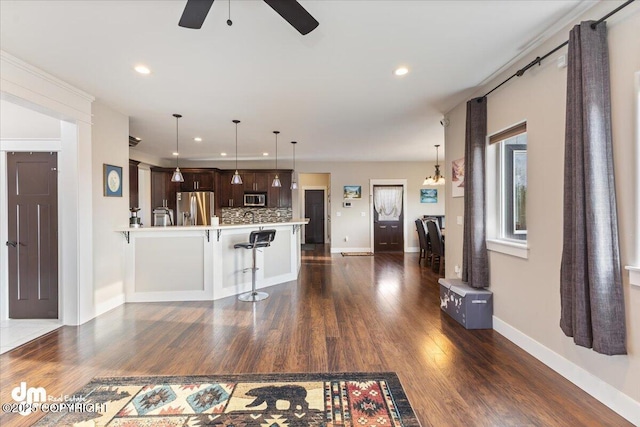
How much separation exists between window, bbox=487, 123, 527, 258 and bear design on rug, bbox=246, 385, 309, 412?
7.30 feet

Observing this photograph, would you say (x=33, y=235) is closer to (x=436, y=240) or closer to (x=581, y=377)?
(x=581, y=377)

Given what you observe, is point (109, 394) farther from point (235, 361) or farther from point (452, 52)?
point (452, 52)

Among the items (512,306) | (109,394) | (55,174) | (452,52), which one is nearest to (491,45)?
(452,52)

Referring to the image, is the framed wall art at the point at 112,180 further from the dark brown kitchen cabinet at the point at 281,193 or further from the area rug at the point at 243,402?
the dark brown kitchen cabinet at the point at 281,193

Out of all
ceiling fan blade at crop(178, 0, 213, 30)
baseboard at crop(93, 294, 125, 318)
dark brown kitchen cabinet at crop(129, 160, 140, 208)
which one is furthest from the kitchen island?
ceiling fan blade at crop(178, 0, 213, 30)

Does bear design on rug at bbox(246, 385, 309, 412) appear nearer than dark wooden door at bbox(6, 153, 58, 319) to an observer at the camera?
Yes

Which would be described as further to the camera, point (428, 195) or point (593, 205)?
point (428, 195)

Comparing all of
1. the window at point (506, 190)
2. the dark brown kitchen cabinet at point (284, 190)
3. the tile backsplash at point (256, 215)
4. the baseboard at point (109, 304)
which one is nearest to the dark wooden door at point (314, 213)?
the tile backsplash at point (256, 215)

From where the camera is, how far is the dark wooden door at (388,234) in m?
8.38

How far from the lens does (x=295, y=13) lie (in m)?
1.66

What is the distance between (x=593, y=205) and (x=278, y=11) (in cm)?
215

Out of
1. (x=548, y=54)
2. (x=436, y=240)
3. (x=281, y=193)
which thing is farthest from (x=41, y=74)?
(x=436, y=240)

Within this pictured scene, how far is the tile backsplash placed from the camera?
26.2 ft

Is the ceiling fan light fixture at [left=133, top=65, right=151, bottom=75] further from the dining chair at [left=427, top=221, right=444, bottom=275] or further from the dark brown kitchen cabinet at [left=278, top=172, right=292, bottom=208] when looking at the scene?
the dark brown kitchen cabinet at [left=278, top=172, right=292, bottom=208]
